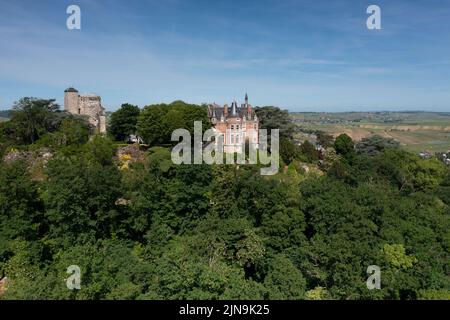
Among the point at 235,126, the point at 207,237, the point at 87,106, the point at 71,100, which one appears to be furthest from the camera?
the point at 87,106

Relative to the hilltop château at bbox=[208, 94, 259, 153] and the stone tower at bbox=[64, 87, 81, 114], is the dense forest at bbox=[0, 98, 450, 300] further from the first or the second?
the stone tower at bbox=[64, 87, 81, 114]

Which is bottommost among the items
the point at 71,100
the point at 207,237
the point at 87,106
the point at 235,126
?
the point at 207,237

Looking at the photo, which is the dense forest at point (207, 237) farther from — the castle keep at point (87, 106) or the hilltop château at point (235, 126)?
the castle keep at point (87, 106)

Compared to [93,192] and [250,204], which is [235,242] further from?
[93,192]

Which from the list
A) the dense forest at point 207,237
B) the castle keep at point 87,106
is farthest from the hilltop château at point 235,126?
the dense forest at point 207,237

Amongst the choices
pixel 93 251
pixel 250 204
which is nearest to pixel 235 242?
pixel 250 204

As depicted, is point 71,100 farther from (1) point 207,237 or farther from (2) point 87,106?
(1) point 207,237

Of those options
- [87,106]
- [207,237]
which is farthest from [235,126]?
[207,237]
